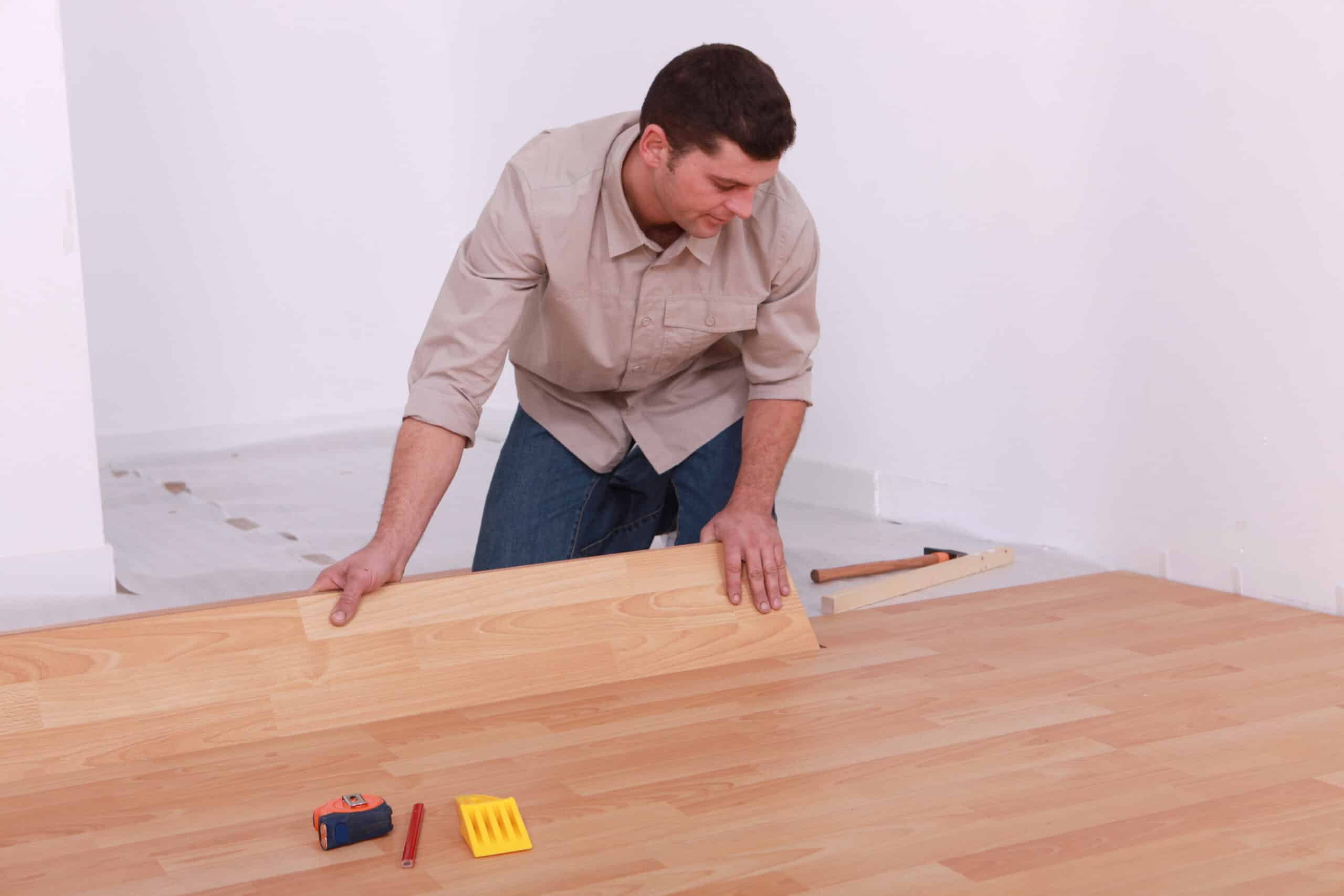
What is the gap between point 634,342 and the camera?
2430mm

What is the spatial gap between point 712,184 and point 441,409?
0.56m

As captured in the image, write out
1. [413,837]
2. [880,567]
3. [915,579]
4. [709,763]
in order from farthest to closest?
[880,567] → [915,579] → [709,763] → [413,837]

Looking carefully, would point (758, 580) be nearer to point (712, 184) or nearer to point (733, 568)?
point (733, 568)

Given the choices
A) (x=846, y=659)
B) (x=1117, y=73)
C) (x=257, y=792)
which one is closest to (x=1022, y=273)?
(x=1117, y=73)

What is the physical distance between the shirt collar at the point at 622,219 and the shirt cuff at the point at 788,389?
0.29 metres

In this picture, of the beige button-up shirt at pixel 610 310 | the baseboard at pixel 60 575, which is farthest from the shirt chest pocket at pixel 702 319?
the baseboard at pixel 60 575

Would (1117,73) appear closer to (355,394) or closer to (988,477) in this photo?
(988,477)

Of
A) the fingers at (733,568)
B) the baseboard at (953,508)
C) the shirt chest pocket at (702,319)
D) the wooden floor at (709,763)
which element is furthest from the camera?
the baseboard at (953,508)

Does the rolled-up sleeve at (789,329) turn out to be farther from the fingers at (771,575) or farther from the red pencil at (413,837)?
the red pencil at (413,837)

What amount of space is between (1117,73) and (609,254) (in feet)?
4.54

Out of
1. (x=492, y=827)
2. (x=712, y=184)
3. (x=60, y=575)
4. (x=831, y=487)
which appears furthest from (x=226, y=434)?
(x=492, y=827)

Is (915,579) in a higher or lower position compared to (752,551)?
lower

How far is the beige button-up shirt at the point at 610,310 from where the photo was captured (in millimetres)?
2211

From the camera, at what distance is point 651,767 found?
5.98 feet
